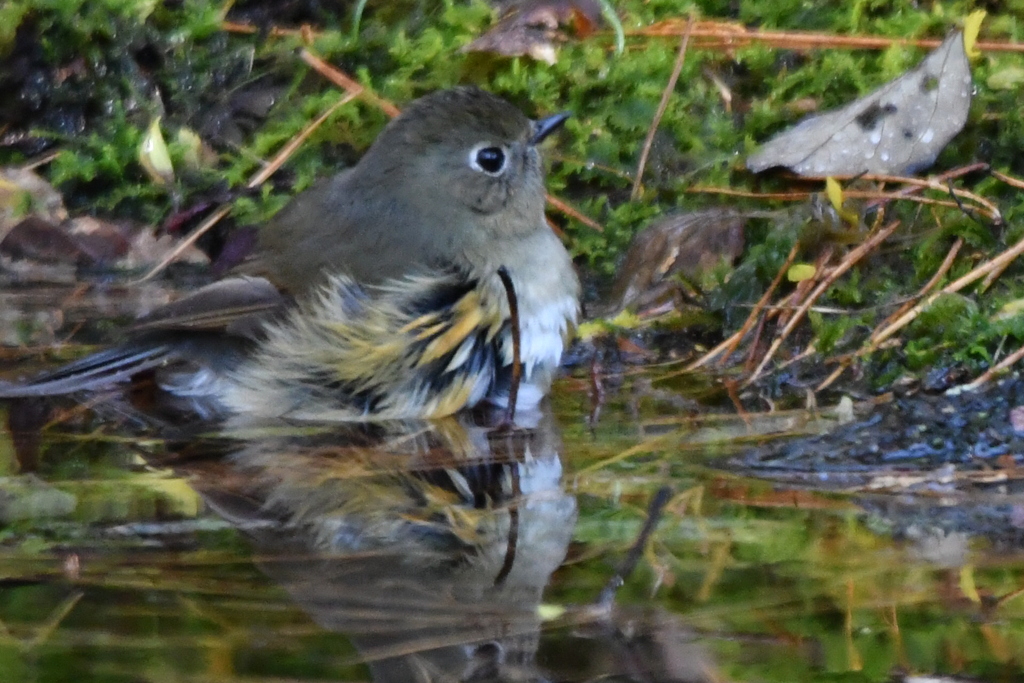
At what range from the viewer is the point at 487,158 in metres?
4.54

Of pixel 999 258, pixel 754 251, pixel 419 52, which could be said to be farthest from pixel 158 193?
pixel 999 258

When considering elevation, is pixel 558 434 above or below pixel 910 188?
below

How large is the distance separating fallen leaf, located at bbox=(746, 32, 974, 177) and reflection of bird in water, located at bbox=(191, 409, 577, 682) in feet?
5.56

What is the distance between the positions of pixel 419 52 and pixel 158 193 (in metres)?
1.21

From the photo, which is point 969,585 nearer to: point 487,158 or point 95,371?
point 487,158

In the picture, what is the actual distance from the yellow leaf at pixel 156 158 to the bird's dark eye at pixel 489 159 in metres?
1.70

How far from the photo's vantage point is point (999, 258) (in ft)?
13.8

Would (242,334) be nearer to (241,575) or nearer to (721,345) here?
(721,345)

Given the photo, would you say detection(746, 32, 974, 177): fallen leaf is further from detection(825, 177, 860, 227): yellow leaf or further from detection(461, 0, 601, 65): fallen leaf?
detection(461, 0, 601, 65): fallen leaf

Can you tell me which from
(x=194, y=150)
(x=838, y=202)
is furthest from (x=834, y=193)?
(x=194, y=150)

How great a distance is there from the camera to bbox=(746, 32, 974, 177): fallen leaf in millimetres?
4820

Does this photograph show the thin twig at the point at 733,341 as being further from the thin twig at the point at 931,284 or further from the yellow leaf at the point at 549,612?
the yellow leaf at the point at 549,612

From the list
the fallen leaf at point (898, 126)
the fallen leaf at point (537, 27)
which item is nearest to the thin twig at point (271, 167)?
the fallen leaf at point (537, 27)

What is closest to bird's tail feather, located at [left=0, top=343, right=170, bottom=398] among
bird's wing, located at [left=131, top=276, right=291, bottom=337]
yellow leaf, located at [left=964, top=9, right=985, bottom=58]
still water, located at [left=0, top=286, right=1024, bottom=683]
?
bird's wing, located at [left=131, top=276, right=291, bottom=337]
